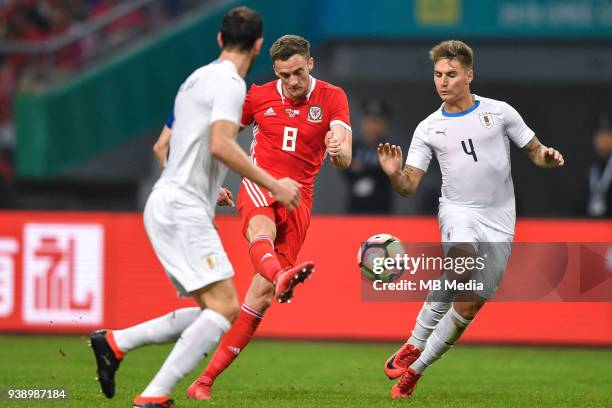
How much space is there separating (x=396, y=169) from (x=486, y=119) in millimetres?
847

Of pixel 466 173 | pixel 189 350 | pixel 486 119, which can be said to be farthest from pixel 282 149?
pixel 189 350

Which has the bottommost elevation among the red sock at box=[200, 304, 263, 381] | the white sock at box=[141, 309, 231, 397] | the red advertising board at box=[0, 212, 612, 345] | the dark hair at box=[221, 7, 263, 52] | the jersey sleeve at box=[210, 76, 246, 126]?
the red advertising board at box=[0, 212, 612, 345]

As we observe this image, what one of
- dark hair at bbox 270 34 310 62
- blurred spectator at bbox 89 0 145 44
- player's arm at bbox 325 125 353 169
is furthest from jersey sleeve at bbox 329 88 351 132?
blurred spectator at bbox 89 0 145 44

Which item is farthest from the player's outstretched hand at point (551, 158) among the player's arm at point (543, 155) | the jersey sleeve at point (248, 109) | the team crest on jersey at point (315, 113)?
the jersey sleeve at point (248, 109)

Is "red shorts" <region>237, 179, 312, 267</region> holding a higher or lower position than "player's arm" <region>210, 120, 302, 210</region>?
lower

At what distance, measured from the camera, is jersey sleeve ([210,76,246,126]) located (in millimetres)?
6805

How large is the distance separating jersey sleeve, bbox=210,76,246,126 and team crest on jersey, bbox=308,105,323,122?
204 centimetres

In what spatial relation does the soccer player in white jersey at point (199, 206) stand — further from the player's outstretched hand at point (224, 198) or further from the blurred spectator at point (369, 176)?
the blurred spectator at point (369, 176)

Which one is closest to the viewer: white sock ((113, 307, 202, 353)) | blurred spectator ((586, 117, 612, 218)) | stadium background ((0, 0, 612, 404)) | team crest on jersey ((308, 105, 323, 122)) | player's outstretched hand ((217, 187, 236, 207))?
white sock ((113, 307, 202, 353))

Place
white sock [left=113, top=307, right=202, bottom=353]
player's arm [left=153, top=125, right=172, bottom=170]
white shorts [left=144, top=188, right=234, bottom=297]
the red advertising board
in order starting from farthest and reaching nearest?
the red advertising board < player's arm [left=153, top=125, right=172, bottom=170] < white sock [left=113, top=307, right=202, bottom=353] < white shorts [left=144, top=188, right=234, bottom=297]

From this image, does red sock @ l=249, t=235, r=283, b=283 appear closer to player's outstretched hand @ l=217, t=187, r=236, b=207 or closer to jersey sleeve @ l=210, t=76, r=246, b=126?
player's outstretched hand @ l=217, t=187, r=236, b=207

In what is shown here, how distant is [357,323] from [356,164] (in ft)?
7.12

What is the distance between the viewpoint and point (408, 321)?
1317 centimetres

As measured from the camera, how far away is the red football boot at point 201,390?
8.34 meters
